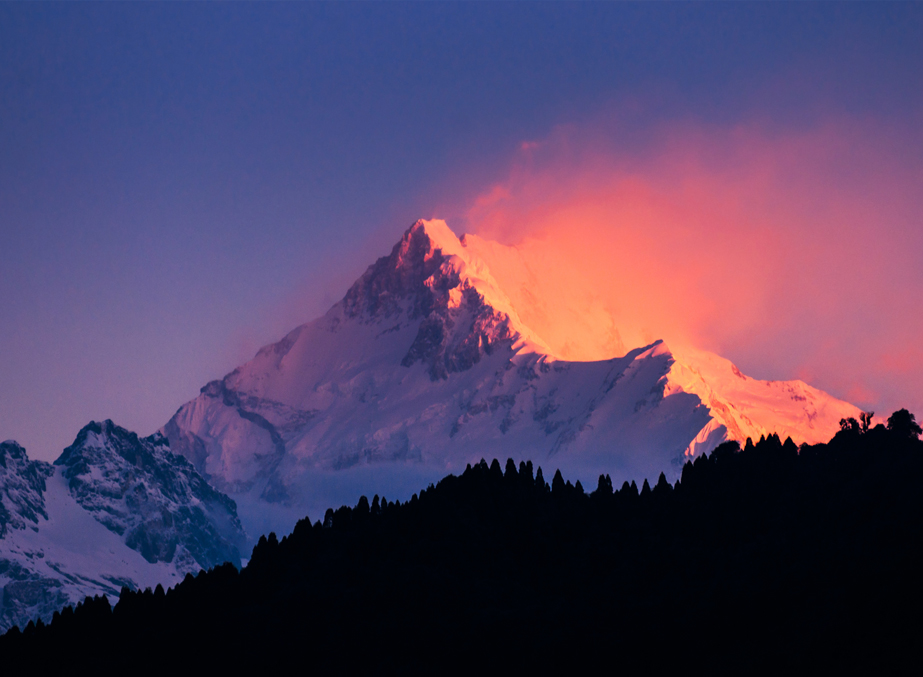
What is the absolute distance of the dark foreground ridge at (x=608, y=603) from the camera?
511ft

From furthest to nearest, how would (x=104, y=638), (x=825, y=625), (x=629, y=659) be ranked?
(x=104, y=638), (x=629, y=659), (x=825, y=625)

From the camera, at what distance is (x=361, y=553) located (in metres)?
200

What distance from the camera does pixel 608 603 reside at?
17938cm

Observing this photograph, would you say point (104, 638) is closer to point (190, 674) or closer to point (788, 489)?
point (190, 674)

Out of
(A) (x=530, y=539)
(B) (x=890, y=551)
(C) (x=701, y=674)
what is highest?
(A) (x=530, y=539)

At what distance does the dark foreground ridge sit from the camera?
156m

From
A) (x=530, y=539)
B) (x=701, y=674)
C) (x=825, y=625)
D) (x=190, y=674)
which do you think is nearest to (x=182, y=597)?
(x=190, y=674)

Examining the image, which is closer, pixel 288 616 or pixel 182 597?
pixel 288 616

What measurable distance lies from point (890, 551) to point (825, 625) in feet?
50.5

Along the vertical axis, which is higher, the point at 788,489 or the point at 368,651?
the point at 788,489

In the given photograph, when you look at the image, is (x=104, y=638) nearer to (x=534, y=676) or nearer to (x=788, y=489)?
Result: (x=534, y=676)

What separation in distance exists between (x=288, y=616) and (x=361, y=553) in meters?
18.7

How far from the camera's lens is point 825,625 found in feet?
499

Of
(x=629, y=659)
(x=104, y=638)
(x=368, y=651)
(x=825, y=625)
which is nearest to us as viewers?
→ (x=825, y=625)
